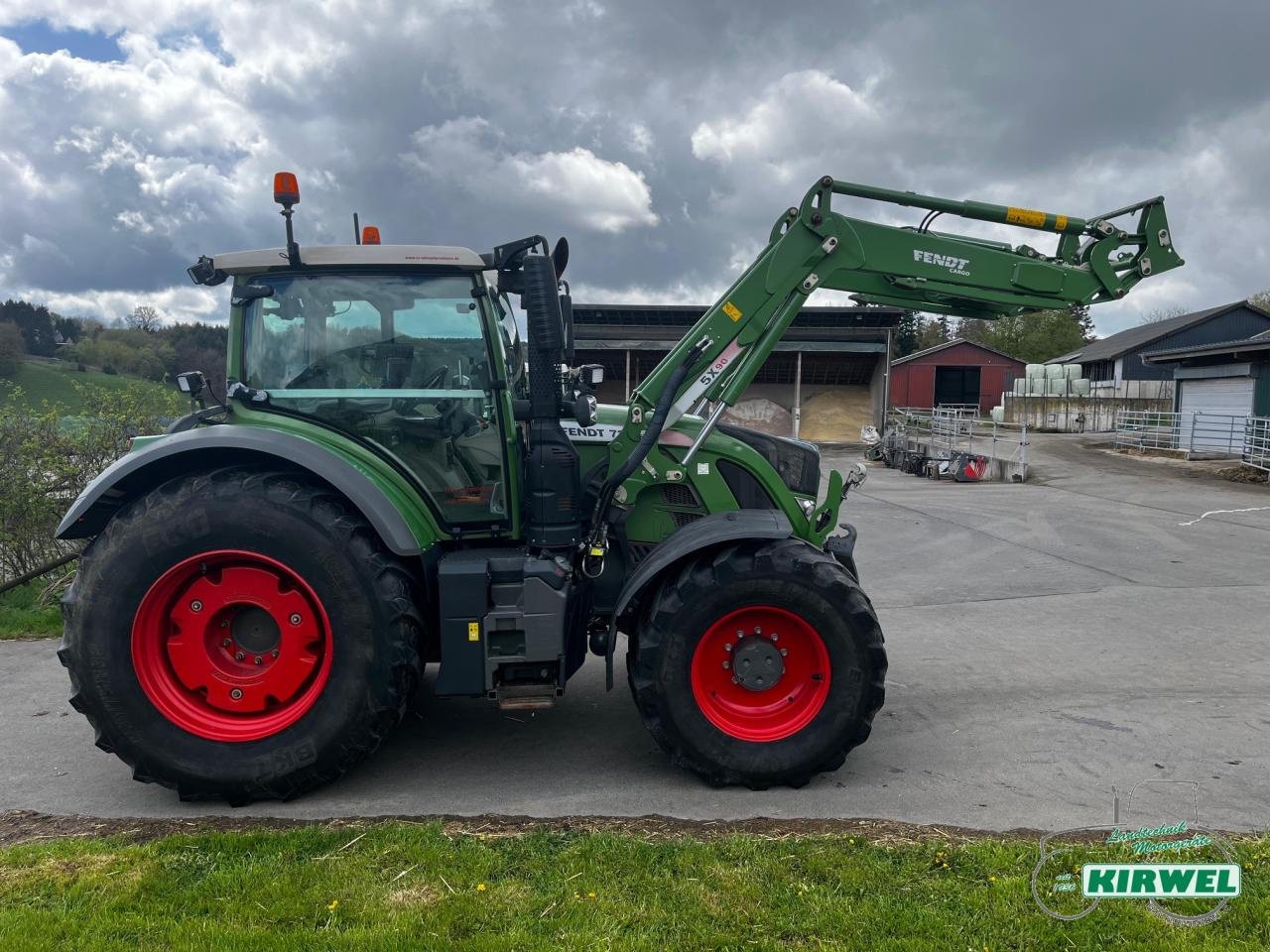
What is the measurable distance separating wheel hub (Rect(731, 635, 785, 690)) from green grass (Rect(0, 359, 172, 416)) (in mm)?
6345

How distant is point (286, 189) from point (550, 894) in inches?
123

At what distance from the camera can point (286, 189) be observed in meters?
3.67

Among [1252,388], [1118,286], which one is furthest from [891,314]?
[1118,286]

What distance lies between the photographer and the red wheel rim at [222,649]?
12.1ft

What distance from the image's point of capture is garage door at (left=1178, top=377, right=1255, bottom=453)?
2128 cm

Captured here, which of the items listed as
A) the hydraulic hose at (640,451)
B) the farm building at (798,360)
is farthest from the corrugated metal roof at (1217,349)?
the hydraulic hose at (640,451)

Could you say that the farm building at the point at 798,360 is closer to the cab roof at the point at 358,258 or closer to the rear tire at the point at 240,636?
the cab roof at the point at 358,258

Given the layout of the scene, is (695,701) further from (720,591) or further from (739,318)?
(739,318)

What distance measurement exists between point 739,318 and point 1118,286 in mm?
2190

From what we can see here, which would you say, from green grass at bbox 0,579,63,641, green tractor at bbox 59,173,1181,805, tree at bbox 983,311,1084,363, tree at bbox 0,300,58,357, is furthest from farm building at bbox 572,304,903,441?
tree at bbox 983,311,1084,363

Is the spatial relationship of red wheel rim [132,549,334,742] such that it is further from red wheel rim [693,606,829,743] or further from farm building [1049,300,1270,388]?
farm building [1049,300,1270,388]

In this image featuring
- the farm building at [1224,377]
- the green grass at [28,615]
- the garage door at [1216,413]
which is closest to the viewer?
the green grass at [28,615]

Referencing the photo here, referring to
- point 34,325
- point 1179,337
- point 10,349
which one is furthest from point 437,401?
point 1179,337

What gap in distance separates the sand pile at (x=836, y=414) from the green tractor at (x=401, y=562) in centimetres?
2320
